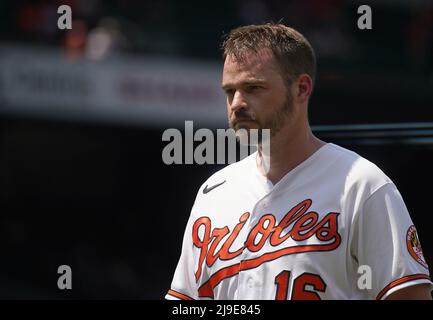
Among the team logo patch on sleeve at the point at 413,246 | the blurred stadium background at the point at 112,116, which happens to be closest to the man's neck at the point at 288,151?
the team logo patch on sleeve at the point at 413,246

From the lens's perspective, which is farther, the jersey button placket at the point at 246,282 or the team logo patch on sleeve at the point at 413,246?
the jersey button placket at the point at 246,282

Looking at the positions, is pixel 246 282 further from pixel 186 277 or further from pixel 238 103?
pixel 238 103

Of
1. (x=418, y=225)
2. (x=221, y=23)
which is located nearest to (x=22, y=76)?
(x=221, y=23)

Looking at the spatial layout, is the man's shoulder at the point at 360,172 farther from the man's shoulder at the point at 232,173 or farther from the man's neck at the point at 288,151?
the man's shoulder at the point at 232,173

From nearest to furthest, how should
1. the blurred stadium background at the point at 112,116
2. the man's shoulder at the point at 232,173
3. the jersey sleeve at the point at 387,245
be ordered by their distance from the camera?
1. the jersey sleeve at the point at 387,245
2. the man's shoulder at the point at 232,173
3. the blurred stadium background at the point at 112,116

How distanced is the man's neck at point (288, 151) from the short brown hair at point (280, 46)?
0.21 meters

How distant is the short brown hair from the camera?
Answer: 3.20 metres

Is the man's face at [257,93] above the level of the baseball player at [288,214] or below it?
above

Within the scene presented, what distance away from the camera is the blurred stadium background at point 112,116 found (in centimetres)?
1056

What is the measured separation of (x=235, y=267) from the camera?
10.4 feet

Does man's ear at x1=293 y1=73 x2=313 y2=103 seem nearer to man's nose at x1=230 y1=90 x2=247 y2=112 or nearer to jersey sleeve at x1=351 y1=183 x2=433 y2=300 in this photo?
man's nose at x1=230 y1=90 x2=247 y2=112

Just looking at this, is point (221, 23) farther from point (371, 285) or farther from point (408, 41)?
point (371, 285)

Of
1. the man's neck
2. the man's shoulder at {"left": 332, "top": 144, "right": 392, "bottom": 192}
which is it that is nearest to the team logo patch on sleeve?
the man's shoulder at {"left": 332, "top": 144, "right": 392, "bottom": 192}
